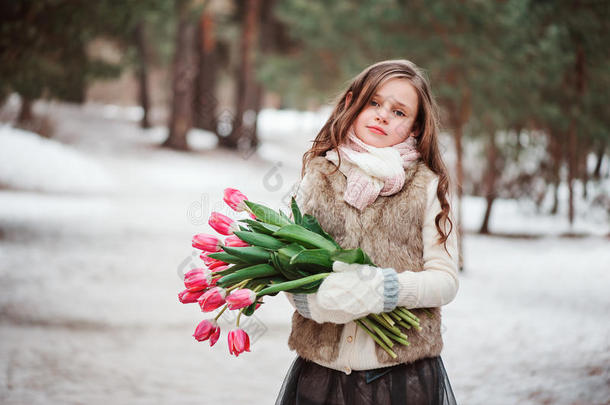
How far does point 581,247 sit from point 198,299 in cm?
870

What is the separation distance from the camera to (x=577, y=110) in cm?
891

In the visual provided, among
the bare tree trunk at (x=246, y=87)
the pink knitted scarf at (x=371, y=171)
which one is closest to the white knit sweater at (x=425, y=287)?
the pink knitted scarf at (x=371, y=171)

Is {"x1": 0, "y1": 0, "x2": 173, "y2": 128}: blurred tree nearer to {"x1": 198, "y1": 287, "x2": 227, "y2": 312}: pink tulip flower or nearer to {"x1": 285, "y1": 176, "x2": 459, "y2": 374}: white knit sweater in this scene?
{"x1": 198, "y1": 287, "x2": 227, "y2": 312}: pink tulip flower

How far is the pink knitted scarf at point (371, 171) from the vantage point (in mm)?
1627

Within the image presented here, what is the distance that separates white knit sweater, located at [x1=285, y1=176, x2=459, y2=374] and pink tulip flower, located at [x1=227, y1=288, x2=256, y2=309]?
18 cm

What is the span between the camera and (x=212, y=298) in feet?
4.98

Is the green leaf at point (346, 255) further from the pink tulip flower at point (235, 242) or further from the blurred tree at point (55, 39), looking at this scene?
the blurred tree at point (55, 39)

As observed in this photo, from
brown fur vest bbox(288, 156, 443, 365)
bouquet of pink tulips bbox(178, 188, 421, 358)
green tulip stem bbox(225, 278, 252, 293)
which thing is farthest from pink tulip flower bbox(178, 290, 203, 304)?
brown fur vest bbox(288, 156, 443, 365)

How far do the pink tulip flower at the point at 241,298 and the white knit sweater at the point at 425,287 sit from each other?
178 mm

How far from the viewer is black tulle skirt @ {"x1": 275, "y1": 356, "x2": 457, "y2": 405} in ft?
5.44

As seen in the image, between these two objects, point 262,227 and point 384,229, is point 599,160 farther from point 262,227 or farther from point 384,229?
point 262,227

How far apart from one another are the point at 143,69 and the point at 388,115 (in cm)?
1940

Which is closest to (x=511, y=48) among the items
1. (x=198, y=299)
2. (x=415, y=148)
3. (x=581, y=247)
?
(x=581, y=247)

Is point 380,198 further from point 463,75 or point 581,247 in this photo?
point 581,247
